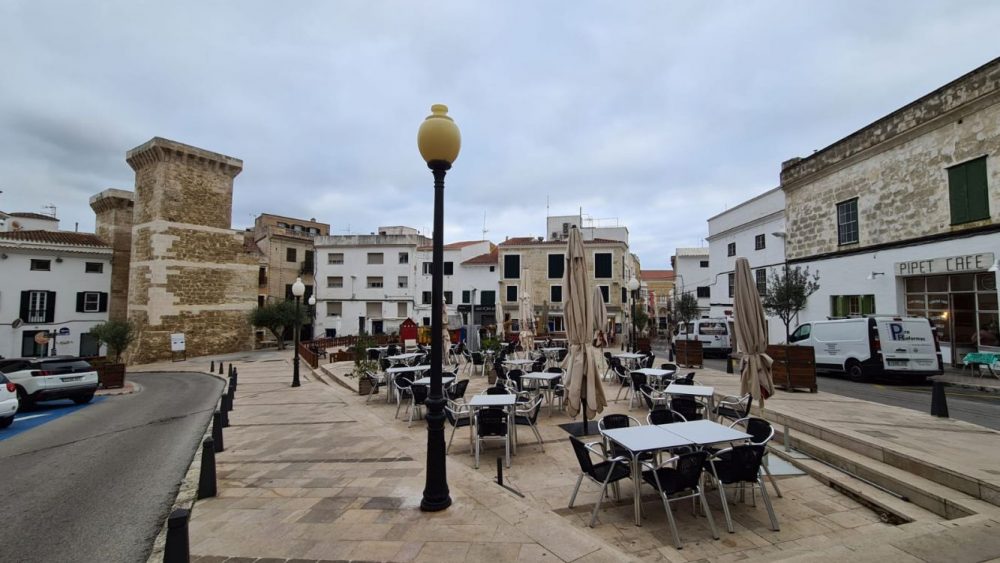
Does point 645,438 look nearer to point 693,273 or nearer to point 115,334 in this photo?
point 115,334

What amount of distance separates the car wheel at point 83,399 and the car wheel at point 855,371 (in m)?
22.5

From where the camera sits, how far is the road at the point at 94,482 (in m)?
4.20

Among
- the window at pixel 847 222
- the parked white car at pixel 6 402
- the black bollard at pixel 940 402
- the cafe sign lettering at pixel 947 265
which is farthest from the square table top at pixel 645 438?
the window at pixel 847 222

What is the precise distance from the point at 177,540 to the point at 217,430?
467cm

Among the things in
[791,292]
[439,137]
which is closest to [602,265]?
[791,292]

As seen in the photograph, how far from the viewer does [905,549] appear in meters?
3.22

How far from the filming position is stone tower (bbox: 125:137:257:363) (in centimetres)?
2777

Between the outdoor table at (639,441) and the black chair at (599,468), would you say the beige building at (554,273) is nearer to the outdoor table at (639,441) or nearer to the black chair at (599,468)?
the outdoor table at (639,441)

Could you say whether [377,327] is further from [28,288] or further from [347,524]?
[347,524]

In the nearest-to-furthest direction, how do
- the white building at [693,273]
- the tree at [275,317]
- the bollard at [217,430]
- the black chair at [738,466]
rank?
the black chair at [738,466]
the bollard at [217,430]
the tree at [275,317]
the white building at [693,273]

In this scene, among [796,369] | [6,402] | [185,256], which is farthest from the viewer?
[185,256]

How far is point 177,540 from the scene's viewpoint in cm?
271

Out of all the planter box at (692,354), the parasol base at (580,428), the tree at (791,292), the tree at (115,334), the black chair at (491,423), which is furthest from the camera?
the tree at (115,334)

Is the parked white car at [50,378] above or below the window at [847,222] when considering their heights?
below
